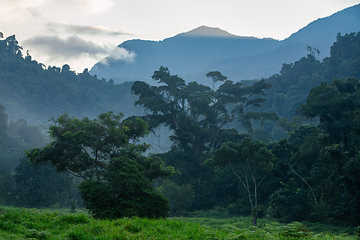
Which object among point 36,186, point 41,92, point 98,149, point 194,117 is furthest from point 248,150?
point 41,92

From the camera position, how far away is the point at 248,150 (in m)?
28.1

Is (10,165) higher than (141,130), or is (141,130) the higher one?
(141,130)

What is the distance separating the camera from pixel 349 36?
7706 centimetres

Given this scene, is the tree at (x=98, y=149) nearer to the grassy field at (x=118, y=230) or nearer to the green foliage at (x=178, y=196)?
the grassy field at (x=118, y=230)

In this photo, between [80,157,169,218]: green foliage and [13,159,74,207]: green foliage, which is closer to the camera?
[80,157,169,218]: green foliage

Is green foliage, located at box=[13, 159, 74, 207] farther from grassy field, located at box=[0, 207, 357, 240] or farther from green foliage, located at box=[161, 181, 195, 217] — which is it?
grassy field, located at box=[0, 207, 357, 240]

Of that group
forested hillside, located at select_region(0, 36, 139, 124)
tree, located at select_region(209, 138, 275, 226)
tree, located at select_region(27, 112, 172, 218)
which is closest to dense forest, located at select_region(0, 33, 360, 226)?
tree, located at select_region(209, 138, 275, 226)

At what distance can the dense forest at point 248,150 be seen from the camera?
91.1ft

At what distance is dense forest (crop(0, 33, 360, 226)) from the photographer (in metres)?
27.8

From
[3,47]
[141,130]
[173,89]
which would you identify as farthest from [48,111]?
[141,130]

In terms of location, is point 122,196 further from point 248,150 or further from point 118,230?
point 248,150

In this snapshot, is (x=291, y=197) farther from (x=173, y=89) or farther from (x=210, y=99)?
(x=173, y=89)

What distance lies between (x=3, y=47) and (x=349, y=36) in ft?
413

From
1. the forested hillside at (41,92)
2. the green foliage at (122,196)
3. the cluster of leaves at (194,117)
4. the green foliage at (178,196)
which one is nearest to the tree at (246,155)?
the green foliage at (122,196)
